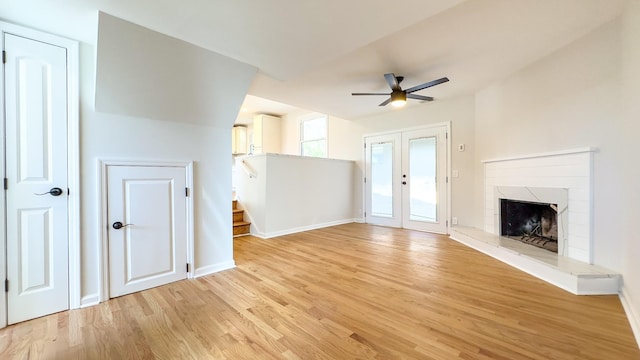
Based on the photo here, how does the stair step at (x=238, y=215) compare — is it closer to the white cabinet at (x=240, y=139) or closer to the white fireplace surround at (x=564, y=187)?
the white cabinet at (x=240, y=139)

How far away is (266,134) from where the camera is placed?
748 centimetres

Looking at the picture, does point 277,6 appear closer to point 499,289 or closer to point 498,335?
point 498,335

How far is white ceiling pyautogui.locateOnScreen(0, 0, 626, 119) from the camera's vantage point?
1787 mm

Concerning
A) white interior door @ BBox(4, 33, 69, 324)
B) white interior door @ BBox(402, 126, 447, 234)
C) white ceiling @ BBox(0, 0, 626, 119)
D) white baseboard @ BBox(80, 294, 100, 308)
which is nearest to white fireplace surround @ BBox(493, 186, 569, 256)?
white interior door @ BBox(402, 126, 447, 234)

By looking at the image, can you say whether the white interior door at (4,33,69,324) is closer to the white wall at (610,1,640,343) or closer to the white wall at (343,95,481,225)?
the white wall at (610,1,640,343)

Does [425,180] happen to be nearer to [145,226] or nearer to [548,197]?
[548,197]

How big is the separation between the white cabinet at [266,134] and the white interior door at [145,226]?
480cm

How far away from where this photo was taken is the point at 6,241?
1.86 metres

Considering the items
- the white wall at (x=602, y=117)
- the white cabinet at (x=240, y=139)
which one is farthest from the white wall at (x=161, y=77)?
the white cabinet at (x=240, y=139)

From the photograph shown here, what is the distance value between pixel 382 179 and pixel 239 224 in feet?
10.7

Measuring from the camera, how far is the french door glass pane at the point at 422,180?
4.90 meters

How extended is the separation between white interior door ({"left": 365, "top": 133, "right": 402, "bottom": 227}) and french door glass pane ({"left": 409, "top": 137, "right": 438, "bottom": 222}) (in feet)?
0.92

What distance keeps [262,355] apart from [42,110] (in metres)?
2.54

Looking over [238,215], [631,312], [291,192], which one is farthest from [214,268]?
[631,312]
